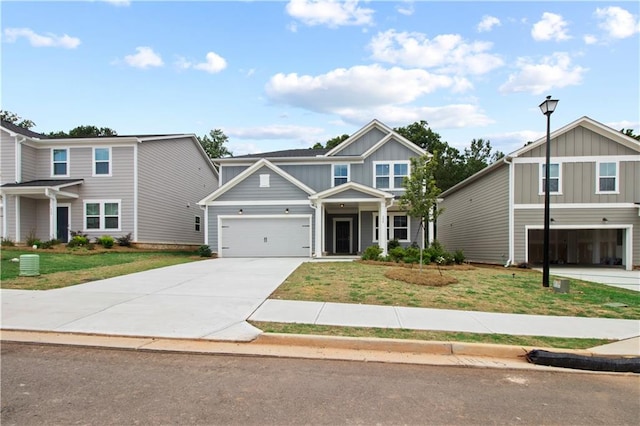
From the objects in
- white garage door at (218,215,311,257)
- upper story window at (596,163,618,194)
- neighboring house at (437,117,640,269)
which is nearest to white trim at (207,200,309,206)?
white garage door at (218,215,311,257)

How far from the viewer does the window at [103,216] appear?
824 inches

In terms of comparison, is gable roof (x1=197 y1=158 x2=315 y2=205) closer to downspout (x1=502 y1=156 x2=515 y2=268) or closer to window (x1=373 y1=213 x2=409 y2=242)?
window (x1=373 y1=213 x2=409 y2=242)

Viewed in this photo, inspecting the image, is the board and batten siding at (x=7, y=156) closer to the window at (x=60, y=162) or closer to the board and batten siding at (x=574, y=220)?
the window at (x=60, y=162)

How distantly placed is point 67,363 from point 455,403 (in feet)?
14.9

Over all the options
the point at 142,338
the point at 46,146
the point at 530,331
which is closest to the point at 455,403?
the point at 530,331

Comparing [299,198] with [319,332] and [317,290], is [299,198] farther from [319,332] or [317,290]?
[319,332]

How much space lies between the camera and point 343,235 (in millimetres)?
22562

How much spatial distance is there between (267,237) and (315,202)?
309 cm

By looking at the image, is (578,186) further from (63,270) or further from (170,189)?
(170,189)

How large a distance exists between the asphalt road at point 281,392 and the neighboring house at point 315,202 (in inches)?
549

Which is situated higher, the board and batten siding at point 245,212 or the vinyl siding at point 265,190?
the vinyl siding at point 265,190

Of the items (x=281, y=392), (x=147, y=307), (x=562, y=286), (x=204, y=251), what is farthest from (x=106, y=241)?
(x=562, y=286)

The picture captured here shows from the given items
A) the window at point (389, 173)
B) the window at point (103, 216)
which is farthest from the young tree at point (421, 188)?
the window at point (103, 216)

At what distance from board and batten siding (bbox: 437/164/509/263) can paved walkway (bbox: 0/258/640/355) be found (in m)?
9.30
